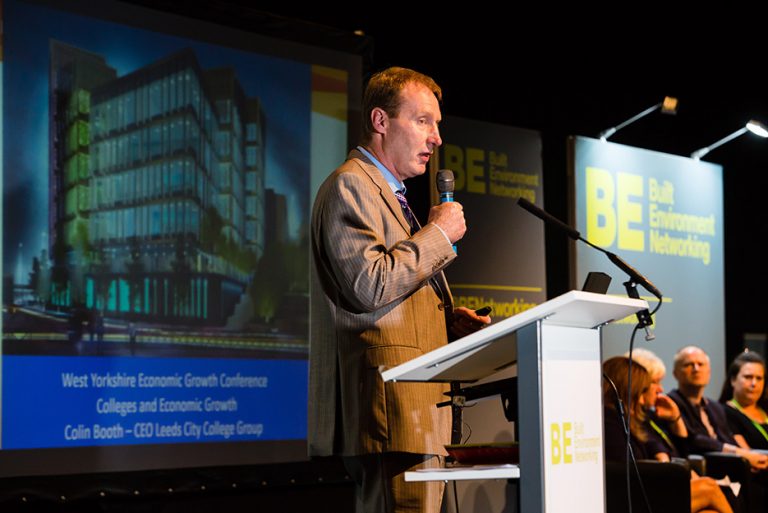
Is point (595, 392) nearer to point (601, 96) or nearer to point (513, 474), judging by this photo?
point (513, 474)

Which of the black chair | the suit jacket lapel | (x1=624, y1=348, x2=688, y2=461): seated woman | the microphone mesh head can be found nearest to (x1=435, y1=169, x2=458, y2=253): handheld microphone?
the microphone mesh head

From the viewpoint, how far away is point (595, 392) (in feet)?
5.88

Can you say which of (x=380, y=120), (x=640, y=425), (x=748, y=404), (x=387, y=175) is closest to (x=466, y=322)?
(x=387, y=175)

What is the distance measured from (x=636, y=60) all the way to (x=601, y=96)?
41 cm

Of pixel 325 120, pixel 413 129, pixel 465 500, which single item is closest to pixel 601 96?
pixel 325 120

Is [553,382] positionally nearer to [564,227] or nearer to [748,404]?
[564,227]

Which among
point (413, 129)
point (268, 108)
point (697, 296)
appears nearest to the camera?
point (413, 129)

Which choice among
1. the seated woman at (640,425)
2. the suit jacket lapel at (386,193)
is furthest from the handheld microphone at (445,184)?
the seated woman at (640,425)

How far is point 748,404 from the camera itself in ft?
20.5

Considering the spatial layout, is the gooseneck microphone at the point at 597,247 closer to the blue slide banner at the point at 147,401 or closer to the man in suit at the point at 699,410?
the blue slide banner at the point at 147,401

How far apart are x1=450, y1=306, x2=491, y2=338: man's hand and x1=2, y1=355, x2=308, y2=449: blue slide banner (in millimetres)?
2303

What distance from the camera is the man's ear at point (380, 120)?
2172 millimetres

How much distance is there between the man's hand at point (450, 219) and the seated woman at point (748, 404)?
15.5 feet

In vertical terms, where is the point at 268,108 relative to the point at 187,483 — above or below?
above
